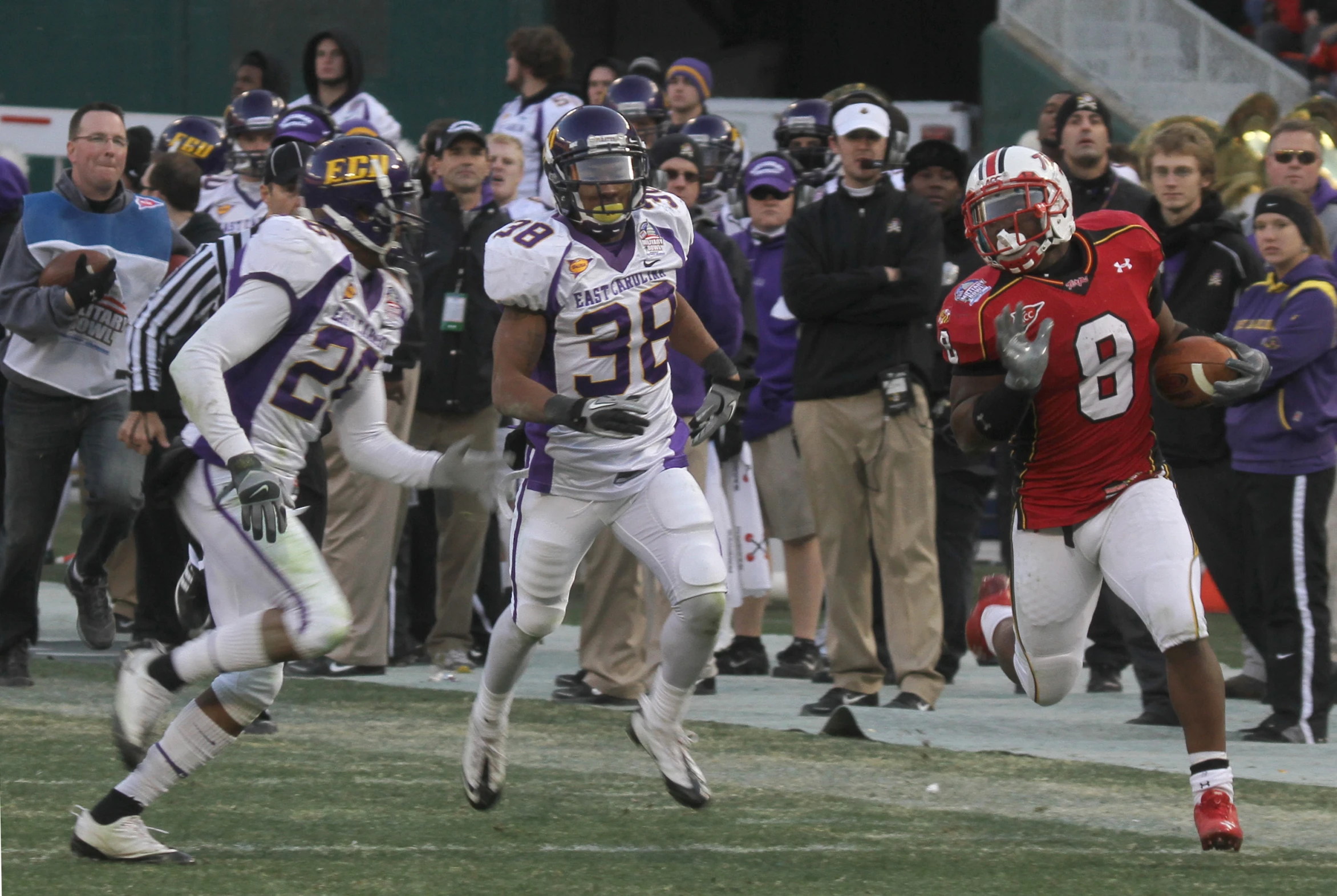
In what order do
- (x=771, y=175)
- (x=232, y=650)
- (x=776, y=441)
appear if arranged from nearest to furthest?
1. (x=232, y=650)
2. (x=771, y=175)
3. (x=776, y=441)

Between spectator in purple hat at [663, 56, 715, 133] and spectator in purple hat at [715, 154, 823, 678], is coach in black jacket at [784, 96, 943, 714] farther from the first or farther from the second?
spectator in purple hat at [663, 56, 715, 133]

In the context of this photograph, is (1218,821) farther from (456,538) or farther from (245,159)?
(245,159)

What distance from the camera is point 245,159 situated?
938cm

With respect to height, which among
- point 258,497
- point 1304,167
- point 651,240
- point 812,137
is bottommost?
point 258,497

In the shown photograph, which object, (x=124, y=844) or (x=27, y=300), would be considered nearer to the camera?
(x=124, y=844)

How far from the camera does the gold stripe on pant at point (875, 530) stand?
25.2 ft

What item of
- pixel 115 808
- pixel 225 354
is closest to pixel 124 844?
pixel 115 808

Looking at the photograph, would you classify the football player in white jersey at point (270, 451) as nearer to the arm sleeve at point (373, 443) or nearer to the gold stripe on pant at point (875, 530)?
the arm sleeve at point (373, 443)

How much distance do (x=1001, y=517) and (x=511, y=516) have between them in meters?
3.41

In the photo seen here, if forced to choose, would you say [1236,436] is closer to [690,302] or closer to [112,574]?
[690,302]

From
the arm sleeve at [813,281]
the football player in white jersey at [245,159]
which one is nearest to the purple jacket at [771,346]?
the arm sleeve at [813,281]

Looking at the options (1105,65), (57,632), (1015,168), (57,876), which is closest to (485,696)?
(57,876)

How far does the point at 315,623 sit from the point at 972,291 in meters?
2.05

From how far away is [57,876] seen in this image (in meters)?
4.75
